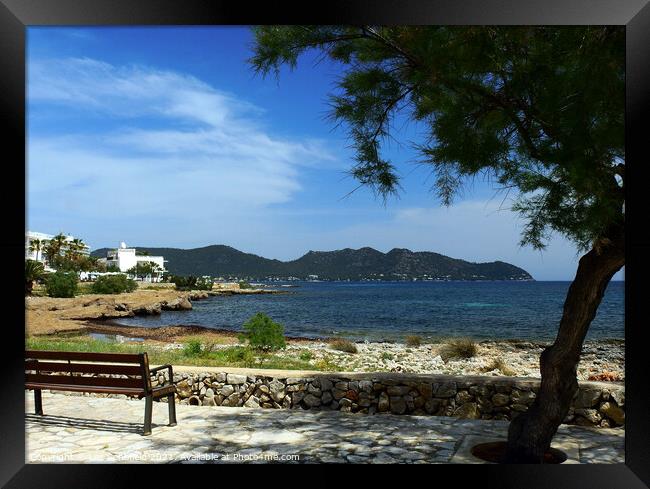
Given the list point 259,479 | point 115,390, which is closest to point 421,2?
point 259,479

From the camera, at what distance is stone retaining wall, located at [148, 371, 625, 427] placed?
4734mm

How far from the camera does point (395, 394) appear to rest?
5.20m

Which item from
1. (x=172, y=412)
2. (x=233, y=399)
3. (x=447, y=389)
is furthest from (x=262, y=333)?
(x=172, y=412)

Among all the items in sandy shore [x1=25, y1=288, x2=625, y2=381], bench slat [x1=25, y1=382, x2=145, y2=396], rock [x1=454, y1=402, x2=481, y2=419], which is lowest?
sandy shore [x1=25, y1=288, x2=625, y2=381]

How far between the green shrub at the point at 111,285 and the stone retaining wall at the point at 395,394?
3017cm

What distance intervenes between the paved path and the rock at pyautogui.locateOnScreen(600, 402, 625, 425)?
0.10 metres

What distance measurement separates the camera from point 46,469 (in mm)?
2982

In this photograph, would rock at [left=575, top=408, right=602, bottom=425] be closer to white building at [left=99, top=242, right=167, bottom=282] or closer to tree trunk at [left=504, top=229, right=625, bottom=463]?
tree trunk at [left=504, top=229, right=625, bottom=463]

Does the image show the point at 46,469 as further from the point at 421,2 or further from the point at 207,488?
the point at 421,2

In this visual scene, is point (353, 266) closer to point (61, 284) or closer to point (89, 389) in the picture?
point (61, 284)

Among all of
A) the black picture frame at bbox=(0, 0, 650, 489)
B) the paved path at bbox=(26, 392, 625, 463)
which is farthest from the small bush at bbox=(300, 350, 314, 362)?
the black picture frame at bbox=(0, 0, 650, 489)

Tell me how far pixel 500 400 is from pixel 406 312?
109 ft

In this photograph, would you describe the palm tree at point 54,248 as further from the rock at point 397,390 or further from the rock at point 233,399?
the rock at point 397,390

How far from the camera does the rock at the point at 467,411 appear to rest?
504 centimetres
